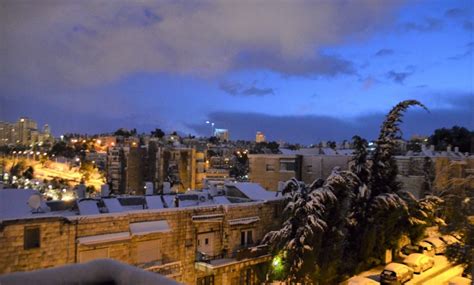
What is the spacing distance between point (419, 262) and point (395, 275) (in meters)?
1.43

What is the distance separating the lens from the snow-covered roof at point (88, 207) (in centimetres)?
629

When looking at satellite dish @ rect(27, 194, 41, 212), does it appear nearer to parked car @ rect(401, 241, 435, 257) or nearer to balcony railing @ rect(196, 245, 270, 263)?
balcony railing @ rect(196, 245, 270, 263)

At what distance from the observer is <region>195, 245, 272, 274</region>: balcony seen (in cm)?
685

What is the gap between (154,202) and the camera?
750 centimetres

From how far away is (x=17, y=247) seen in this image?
5129 mm

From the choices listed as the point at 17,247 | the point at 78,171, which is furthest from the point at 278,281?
the point at 78,171

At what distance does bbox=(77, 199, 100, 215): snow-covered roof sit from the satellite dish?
0.61 meters

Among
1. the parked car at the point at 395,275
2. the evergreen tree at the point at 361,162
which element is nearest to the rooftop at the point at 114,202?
the evergreen tree at the point at 361,162

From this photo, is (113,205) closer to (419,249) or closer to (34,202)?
(34,202)

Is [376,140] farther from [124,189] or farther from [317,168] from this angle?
[124,189]

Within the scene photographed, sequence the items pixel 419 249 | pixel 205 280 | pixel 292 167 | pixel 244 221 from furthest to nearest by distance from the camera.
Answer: pixel 292 167, pixel 419 249, pixel 244 221, pixel 205 280

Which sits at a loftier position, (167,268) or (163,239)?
(163,239)

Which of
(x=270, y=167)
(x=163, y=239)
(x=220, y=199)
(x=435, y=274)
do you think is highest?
(x=270, y=167)

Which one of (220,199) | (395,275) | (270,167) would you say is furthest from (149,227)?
(270,167)
